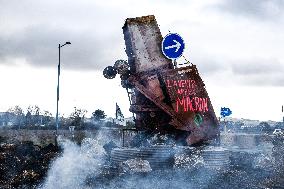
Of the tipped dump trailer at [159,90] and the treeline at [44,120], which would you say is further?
the treeline at [44,120]

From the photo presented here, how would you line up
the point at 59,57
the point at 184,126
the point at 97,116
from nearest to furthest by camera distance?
the point at 184,126 < the point at 59,57 < the point at 97,116

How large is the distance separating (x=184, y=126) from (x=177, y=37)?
10.9ft

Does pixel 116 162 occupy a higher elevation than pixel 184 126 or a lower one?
lower

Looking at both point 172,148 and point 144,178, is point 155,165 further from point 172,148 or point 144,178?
point 144,178

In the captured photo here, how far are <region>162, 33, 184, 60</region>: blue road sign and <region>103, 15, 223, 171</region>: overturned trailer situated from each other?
1267 millimetres

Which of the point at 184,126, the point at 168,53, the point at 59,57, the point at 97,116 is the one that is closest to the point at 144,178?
the point at 184,126

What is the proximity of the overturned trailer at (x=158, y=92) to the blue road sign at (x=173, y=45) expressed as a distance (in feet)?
4.16

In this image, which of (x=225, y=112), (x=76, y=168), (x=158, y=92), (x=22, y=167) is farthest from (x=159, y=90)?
(x=22, y=167)

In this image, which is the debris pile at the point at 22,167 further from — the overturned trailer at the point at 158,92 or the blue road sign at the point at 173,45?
the blue road sign at the point at 173,45

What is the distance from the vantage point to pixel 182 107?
13.1 metres

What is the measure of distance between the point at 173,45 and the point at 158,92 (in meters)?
2.05

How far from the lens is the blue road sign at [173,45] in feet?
38.6

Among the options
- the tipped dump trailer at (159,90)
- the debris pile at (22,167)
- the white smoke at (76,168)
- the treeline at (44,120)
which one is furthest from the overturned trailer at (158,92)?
the treeline at (44,120)

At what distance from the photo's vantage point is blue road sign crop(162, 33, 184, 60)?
11767 millimetres
